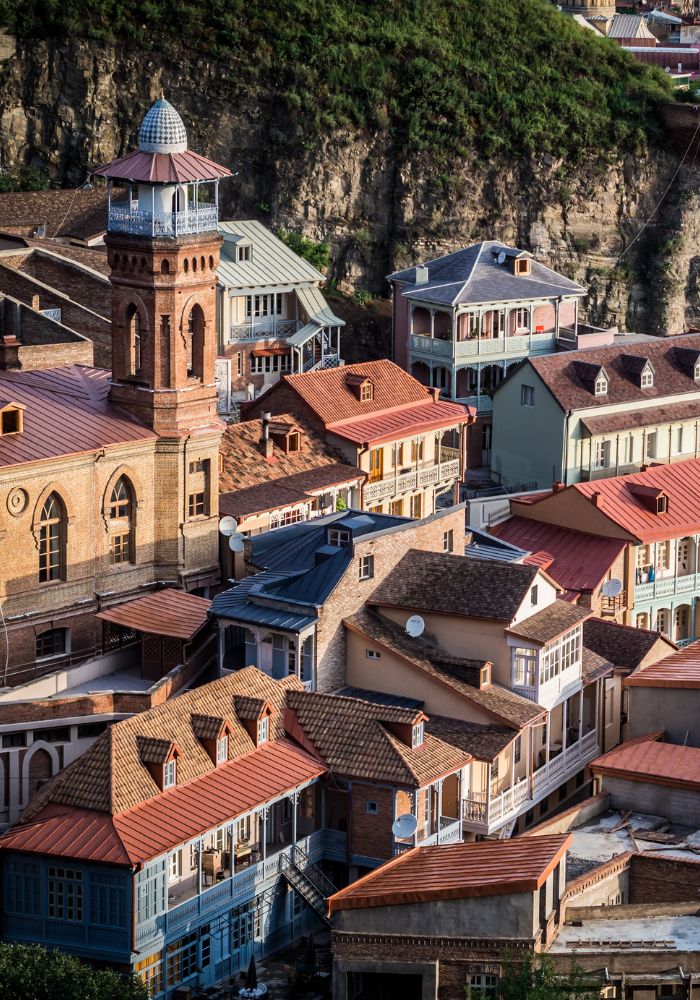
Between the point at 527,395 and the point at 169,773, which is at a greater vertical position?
the point at 527,395

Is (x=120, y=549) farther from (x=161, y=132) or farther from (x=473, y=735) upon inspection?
(x=473, y=735)

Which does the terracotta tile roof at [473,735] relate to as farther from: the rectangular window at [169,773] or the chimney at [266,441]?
the chimney at [266,441]

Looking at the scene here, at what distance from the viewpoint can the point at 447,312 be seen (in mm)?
115938

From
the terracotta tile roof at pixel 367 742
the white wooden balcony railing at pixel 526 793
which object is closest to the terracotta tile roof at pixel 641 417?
the white wooden balcony railing at pixel 526 793

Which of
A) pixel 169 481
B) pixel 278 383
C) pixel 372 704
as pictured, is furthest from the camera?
pixel 278 383

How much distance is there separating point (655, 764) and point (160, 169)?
26.9m

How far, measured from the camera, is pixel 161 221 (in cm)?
8344

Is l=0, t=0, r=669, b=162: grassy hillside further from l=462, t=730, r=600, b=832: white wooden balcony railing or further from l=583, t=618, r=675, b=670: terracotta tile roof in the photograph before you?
l=462, t=730, r=600, b=832: white wooden balcony railing

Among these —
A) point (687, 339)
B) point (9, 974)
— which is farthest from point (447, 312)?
point (9, 974)

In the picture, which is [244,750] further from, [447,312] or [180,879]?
[447,312]

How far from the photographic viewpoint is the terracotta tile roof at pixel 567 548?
93.7m

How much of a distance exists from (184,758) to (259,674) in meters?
5.83

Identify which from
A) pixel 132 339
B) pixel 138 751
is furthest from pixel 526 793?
pixel 132 339

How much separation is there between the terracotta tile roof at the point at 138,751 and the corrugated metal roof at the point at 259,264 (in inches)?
1684
